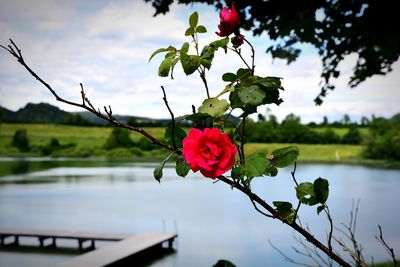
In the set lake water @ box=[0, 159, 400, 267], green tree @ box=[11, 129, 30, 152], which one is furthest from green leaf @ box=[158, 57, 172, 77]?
green tree @ box=[11, 129, 30, 152]

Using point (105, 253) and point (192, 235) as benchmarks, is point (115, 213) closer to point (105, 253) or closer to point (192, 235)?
point (192, 235)

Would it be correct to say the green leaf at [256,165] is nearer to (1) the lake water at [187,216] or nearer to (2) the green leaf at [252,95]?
(2) the green leaf at [252,95]

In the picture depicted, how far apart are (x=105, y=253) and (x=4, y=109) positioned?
1358 inches

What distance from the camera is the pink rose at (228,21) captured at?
0.67 meters

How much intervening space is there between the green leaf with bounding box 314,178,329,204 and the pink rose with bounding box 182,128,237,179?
0.59 feet

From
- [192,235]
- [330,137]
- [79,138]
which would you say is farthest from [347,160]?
[192,235]

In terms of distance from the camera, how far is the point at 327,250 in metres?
0.73

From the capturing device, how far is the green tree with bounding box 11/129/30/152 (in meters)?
56.0

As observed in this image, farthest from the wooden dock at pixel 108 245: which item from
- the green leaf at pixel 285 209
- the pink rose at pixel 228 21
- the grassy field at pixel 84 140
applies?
the grassy field at pixel 84 140

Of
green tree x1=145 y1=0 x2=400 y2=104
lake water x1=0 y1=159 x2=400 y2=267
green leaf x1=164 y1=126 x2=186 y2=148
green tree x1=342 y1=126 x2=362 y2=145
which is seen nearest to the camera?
green leaf x1=164 y1=126 x2=186 y2=148

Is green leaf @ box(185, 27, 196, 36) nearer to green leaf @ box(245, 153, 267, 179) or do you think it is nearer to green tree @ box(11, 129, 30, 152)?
green leaf @ box(245, 153, 267, 179)

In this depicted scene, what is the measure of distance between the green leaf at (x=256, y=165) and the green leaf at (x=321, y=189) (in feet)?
0.34

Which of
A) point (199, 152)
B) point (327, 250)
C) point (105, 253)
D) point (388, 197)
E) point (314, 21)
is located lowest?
point (388, 197)

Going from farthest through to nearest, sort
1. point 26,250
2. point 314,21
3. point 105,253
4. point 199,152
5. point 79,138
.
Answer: point 79,138, point 26,250, point 105,253, point 314,21, point 199,152
